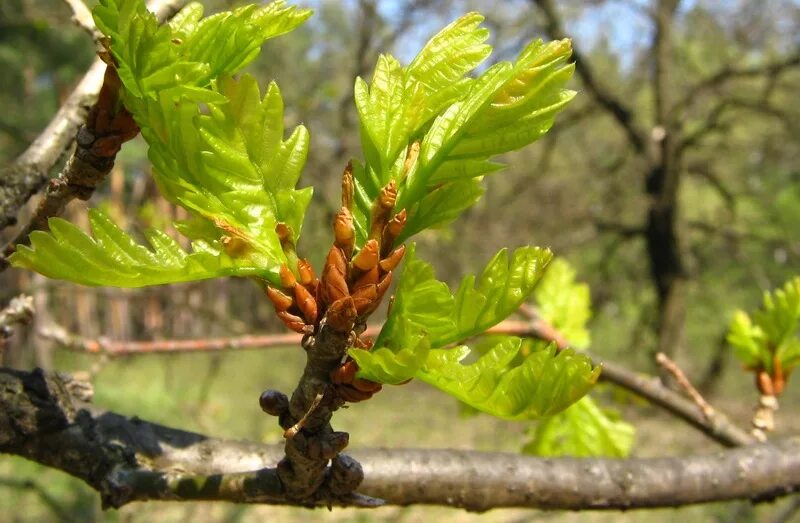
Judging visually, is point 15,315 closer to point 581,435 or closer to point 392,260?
point 392,260

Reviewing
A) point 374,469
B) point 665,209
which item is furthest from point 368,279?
point 665,209

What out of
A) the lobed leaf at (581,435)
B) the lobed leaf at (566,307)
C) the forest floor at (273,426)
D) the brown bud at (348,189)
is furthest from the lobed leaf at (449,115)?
the forest floor at (273,426)

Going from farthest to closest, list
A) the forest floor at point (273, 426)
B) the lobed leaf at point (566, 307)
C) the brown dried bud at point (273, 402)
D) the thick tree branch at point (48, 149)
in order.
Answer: the forest floor at point (273, 426)
the lobed leaf at point (566, 307)
the thick tree branch at point (48, 149)
the brown dried bud at point (273, 402)

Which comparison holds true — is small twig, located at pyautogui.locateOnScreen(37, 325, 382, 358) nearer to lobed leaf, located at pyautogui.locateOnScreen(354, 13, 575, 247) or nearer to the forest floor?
lobed leaf, located at pyautogui.locateOnScreen(354, 13, 575, 247)

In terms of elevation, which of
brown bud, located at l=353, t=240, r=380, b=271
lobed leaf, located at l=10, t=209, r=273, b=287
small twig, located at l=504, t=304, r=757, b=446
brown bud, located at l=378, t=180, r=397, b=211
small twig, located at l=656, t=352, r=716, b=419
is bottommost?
small twig, located at l=504, t=304, r=757, b=446

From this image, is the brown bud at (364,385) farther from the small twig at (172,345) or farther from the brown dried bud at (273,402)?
the small twig at (172,345)

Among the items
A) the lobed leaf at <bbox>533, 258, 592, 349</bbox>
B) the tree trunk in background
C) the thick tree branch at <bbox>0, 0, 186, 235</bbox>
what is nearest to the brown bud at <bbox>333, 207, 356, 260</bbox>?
the thick tree branch at <bbox>0, 0, 186, 235</bbox>
